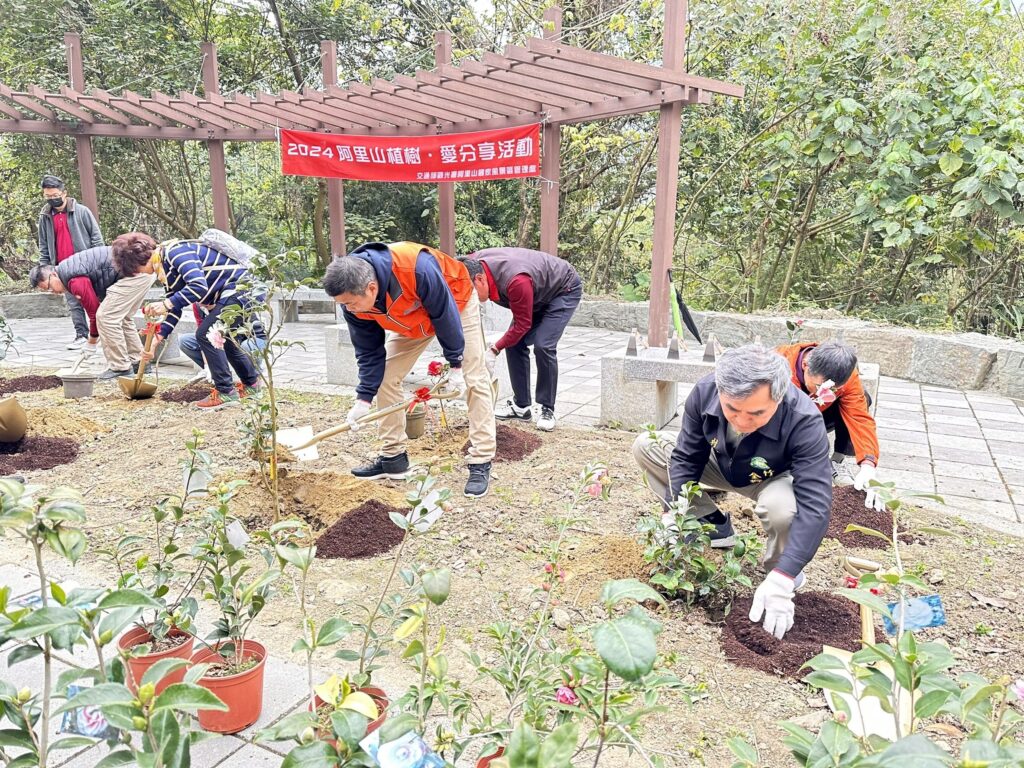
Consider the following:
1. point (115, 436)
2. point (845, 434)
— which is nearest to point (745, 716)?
point (845, 434)

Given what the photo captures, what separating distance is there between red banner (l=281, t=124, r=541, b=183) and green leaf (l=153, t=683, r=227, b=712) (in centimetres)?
638

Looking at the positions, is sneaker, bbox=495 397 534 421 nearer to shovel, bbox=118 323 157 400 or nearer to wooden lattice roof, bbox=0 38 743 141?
wooden lattice roof, bbox=0 38 743 141

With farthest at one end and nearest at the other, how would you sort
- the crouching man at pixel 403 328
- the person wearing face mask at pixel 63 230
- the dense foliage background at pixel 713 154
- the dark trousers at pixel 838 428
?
the person wearing face mask at pixel 63 230 < the dense foliage background at pixel 713 154 < the dark trousers at pixel 838 428 < the crouching man at pixel 403 328

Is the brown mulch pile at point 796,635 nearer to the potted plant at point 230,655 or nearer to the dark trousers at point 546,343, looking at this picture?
the potted plant at point 230,655

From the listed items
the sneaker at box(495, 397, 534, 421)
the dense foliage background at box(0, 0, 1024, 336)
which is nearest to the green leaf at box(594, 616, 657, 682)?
the sneaker at box(495, 397, 534, 421)

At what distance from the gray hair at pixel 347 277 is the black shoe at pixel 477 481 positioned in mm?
1141

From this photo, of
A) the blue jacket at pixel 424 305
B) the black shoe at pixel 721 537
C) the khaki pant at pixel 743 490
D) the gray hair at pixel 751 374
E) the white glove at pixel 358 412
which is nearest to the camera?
the gray hair at pixel 751 374

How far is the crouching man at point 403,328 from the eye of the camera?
3.35 m

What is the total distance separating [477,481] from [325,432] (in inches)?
32.1

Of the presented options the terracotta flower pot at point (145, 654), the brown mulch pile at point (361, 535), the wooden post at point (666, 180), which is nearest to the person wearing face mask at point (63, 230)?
the brown mulch pile at point (361, 535)

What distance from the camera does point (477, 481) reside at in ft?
12.3

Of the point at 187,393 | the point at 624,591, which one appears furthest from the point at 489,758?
the point at 187,393

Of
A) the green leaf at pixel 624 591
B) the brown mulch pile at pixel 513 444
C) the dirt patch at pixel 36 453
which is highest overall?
the green leaf at pixel 624 591

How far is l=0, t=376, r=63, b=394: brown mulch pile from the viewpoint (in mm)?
5939
